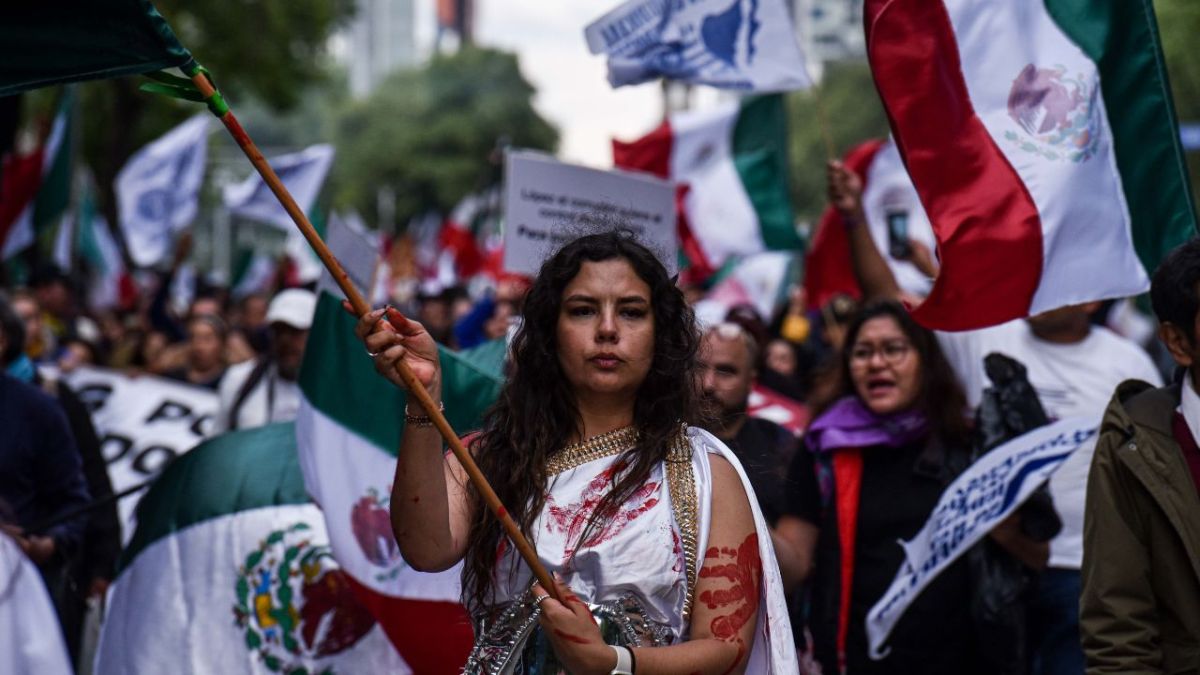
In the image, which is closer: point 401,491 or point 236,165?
point 401,491

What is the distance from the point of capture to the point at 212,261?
220 ft

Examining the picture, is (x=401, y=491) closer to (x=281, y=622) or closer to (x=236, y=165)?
(x=281, y=622)

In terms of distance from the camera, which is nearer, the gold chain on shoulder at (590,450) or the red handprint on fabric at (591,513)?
the red handprint on fabric at (591,513)

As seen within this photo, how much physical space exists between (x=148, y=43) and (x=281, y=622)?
288 cm

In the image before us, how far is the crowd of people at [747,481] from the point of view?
3002 mm

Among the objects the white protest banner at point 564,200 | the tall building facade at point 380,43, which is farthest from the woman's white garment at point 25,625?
the tall building facade at point 380,43

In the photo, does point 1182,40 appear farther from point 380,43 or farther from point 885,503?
point 380,43

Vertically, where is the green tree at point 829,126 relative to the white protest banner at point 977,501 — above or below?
above

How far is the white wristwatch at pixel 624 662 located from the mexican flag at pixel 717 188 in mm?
7591

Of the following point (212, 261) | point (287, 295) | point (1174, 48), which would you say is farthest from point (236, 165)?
point (287, 295)

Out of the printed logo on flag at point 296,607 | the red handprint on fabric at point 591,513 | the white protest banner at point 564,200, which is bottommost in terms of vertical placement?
the printed logo on flag at point 296,607

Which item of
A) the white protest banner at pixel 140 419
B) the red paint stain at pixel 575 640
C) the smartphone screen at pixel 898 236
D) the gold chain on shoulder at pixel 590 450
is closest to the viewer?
the red paint stain at pixel 575 640

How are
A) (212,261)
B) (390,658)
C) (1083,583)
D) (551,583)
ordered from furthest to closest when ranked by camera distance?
(212,261) → (390,658) → (1083,583) → (551,583)

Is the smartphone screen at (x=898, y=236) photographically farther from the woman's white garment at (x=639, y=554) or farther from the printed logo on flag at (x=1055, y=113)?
the woman's white garment at (x=639, y=554)
